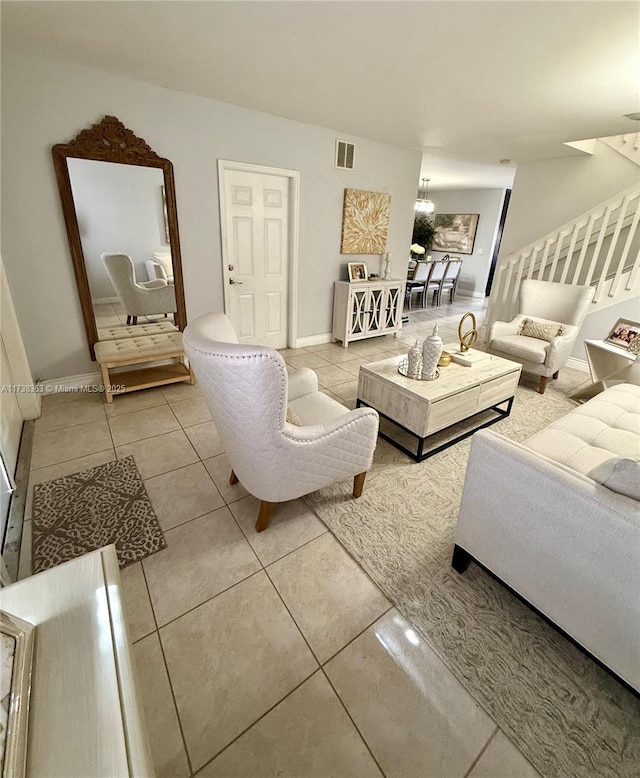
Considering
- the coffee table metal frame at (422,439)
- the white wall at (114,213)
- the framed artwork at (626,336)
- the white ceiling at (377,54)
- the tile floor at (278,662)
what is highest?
the white ceiling at (377,54)

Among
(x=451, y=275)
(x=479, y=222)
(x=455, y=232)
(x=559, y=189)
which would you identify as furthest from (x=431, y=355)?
(x=455, y=232)

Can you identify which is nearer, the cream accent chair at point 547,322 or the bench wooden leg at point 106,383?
the bench wooden leg at point 106,383

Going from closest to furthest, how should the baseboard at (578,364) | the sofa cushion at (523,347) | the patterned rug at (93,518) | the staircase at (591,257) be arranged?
the patterned rug at (93,518), the sofa cushion at (523,347), the staircase at (591,257), the baseboard at (578,364)

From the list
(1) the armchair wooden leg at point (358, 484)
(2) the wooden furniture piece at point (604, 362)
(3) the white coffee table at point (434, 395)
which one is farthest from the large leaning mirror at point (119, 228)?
(2) the wooden furniture piece at point (604, 362)

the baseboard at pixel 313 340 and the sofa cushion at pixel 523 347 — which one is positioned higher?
the sofa cushion at pixel 523 347

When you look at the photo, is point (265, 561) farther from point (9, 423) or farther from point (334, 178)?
point (334, 178)

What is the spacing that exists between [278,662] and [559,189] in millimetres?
5828

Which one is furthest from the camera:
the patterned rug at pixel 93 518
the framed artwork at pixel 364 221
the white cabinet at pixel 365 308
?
the white cabinet at pixel 365 308

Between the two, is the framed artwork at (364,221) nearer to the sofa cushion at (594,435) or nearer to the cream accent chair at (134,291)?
the cream accent chair at (134,291)

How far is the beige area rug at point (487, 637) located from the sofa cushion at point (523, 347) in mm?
1857

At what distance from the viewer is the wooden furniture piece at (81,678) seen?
58 centimetres

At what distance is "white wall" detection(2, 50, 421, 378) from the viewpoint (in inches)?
99.8

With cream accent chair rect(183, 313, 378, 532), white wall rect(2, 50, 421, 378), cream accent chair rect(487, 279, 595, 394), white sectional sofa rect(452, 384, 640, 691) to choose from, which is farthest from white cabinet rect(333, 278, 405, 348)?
white sectional sofa rect(452, 384, 640, 691)

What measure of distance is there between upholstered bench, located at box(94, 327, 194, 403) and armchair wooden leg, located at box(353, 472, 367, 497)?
6.60 ft
